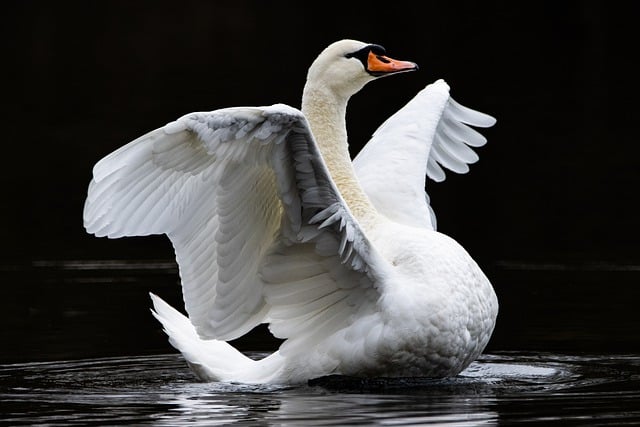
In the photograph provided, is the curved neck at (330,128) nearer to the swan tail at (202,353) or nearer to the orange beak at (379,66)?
the orange beak at (379,66)

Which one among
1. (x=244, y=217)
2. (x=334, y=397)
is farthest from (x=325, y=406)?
(x=244, y=217)

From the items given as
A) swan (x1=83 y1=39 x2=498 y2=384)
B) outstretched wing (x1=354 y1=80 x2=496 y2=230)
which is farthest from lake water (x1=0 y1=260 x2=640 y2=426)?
outstretched wing (x1=354 y1=80 x2=496 y2=230)

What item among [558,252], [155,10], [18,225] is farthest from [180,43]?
[558,252]

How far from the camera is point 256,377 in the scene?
9.59 metres

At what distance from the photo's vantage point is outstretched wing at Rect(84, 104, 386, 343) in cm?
827

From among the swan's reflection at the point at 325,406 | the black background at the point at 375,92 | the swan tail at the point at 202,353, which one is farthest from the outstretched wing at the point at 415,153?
the black background at the point at 375,92

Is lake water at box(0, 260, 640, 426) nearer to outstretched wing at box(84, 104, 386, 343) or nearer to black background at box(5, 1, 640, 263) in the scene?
outstretched wing at box(84, 104, 386, 343)

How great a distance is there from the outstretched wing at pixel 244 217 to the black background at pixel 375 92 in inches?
201

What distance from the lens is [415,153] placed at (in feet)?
37.1

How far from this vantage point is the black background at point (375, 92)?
16.0 m

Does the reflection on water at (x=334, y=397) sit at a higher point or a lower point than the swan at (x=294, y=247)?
lower

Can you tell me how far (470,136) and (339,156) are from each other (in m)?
2.59

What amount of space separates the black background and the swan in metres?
4.65

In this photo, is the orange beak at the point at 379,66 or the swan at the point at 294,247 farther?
the orange beak at the point at 379,66
